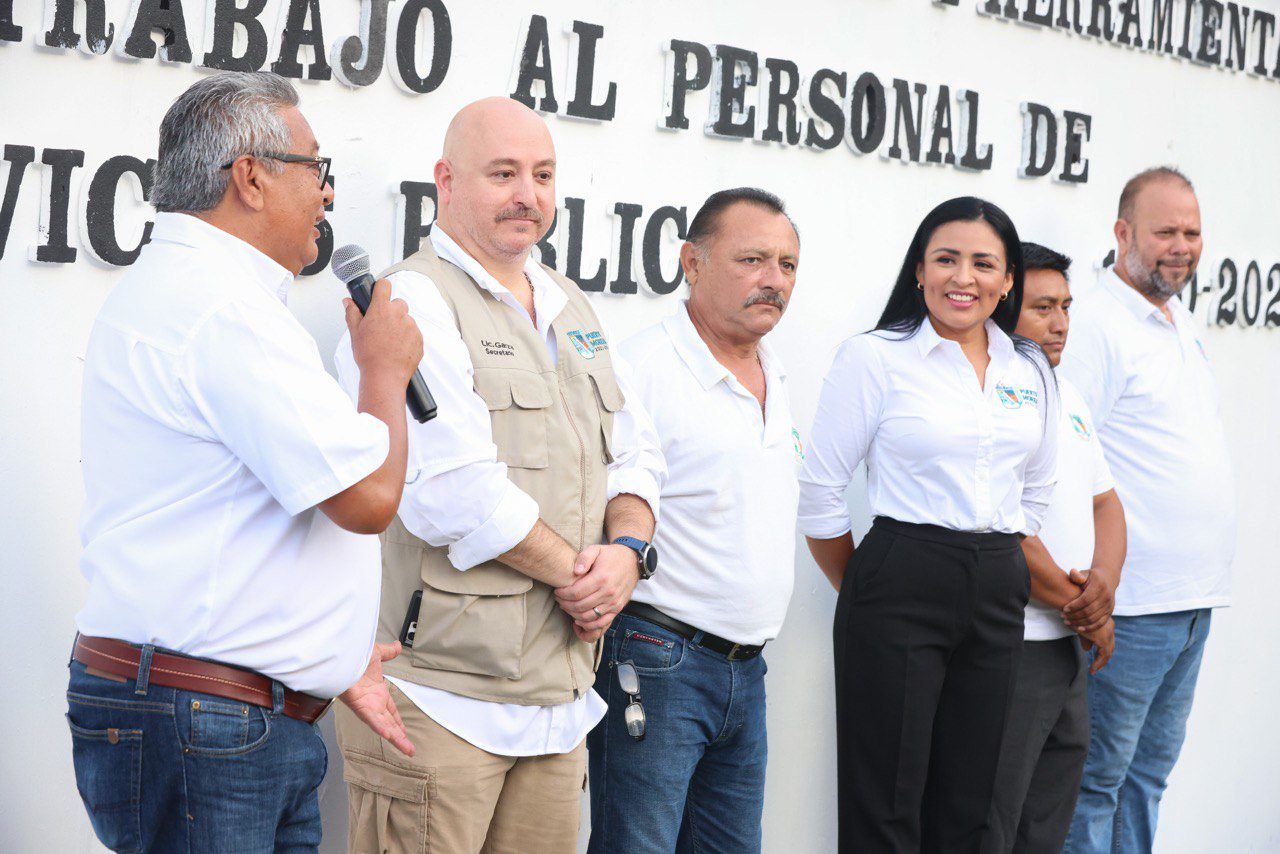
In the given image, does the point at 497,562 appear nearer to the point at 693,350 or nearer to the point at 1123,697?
the point at 693,350

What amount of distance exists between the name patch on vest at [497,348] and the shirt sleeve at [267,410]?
0.62m

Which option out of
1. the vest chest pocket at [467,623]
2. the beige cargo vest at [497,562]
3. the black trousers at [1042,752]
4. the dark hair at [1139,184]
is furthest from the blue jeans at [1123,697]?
the vest chest pocket at [467,623]

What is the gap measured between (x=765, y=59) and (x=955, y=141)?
75cm

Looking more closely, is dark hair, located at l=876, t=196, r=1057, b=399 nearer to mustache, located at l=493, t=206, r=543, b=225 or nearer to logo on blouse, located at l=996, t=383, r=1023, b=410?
logo on blouse, located at l=996, t=383, r=1023, b=410

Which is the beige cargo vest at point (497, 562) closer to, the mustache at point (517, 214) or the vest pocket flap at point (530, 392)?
the vest pocket flap at point (530, 392)

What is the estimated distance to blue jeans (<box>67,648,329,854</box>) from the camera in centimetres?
175

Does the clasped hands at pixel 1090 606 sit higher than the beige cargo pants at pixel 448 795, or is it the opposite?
the clasped hands at pixel 1090 606

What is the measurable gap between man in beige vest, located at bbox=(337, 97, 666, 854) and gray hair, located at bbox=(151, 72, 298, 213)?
0.49 metres

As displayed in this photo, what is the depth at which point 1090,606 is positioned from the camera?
322 cm

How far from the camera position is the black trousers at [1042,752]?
3.12 metres

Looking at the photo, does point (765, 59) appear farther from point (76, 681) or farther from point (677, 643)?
point (76, 681)

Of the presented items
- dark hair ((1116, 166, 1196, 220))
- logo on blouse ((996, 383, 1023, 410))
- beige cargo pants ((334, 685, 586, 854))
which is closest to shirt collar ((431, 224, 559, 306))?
beige cargo pants ((334, 685, 586, 854))

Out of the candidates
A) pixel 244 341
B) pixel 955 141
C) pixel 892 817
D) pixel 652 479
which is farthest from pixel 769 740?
pixel 244 341

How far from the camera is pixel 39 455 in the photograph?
238cm
